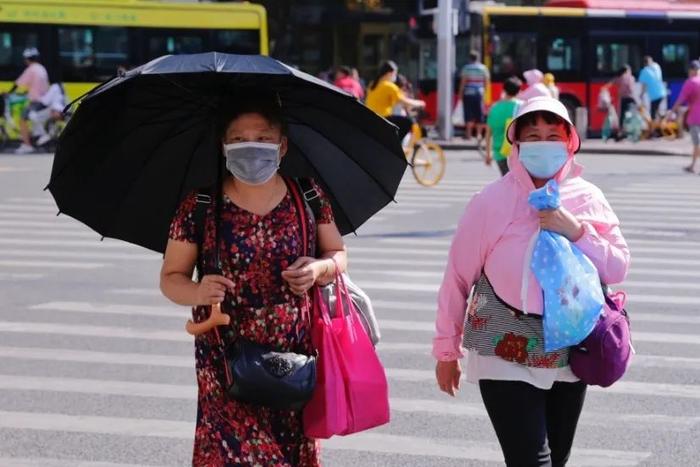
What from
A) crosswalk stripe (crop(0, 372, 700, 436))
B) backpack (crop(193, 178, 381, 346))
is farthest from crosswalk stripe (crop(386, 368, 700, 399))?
backpack (crop(193, 178, 381, 346))

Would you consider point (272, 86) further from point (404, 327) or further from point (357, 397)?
point (404, 327)

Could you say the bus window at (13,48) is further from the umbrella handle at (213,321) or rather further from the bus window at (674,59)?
the umbrella handle at (213,321)

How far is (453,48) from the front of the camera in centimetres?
3234

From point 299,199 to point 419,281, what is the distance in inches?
292

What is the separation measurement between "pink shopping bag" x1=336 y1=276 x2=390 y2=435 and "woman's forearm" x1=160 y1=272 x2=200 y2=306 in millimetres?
410

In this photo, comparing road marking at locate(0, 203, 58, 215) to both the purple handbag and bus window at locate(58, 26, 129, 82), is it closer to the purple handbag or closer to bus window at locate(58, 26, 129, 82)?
bus window at locate(58, 26, 129, 82)

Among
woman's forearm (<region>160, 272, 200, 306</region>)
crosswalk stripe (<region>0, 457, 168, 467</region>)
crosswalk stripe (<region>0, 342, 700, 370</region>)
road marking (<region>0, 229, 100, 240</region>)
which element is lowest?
road marking (<region>0, 229, 100, 240</region>)

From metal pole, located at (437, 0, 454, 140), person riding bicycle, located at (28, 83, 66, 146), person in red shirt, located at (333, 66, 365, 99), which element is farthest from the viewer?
metal pole, located at (437, 0, 454, 140)

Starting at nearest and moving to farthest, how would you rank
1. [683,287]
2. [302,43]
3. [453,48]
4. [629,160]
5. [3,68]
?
[683,287] → [629,160] → [3,68] → [453,48] → [302,43]

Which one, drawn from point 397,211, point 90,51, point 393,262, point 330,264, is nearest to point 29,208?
point 397,211

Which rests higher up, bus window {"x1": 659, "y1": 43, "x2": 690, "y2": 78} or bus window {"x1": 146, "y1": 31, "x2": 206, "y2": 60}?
bus window {"x1": 146, "y1": 31, "x2": 206, "y2": 60}

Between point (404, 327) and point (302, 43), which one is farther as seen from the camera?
point (302, 43)

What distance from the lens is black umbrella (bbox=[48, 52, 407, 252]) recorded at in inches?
167

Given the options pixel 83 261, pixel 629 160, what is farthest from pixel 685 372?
pixel 629 160
